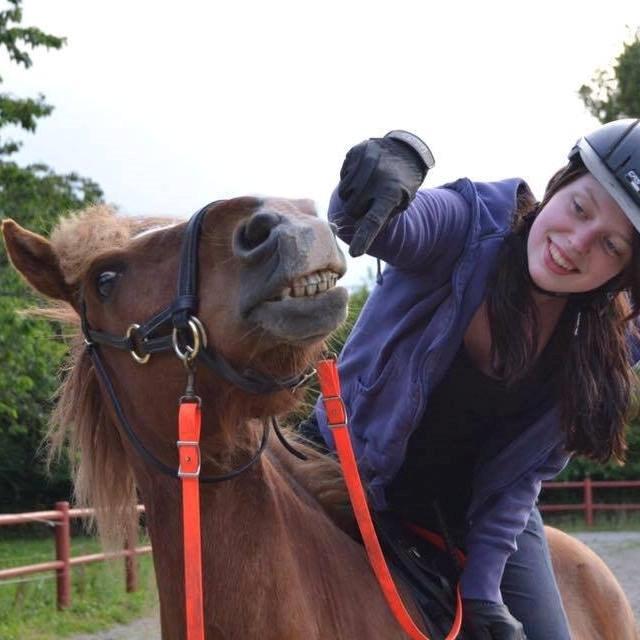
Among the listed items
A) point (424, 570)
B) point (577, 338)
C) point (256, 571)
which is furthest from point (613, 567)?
point (256, 571)

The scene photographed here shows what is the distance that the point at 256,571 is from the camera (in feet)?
7.54

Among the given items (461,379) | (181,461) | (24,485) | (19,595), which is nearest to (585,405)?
(461,379)

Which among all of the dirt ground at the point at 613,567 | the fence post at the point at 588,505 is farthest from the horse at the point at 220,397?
the fence post at the point at 588,505

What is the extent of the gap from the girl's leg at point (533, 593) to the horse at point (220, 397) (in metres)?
0.47

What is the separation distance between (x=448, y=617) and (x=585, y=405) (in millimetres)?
706

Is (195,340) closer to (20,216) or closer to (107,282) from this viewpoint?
(107,282)

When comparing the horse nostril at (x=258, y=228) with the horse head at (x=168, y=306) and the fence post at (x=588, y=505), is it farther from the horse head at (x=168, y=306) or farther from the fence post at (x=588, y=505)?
the fence post at (x=588, y=505)

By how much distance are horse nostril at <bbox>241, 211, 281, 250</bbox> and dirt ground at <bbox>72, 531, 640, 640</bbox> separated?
3872mm

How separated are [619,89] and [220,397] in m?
32.1

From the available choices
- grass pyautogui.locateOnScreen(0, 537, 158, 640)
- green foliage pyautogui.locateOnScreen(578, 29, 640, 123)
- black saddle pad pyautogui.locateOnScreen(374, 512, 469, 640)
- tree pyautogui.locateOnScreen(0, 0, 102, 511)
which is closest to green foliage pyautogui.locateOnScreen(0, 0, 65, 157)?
tree pyautogui.locateOnScreen(0, 0, 102, 511)

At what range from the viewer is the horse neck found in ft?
7.44

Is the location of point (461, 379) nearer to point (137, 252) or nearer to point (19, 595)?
point (137, 252)

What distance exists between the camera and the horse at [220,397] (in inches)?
79.2

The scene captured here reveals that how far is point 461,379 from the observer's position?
2805mm
